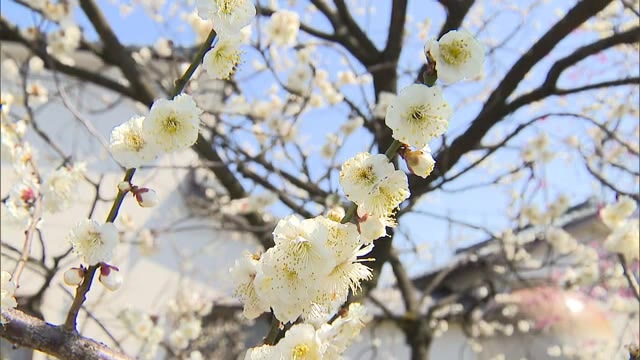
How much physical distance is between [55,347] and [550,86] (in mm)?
2126

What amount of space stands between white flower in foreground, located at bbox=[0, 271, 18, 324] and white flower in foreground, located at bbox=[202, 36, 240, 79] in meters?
0.54

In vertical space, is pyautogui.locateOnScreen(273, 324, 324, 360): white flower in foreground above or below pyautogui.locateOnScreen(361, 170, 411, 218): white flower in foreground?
below

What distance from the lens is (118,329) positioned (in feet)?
17.0

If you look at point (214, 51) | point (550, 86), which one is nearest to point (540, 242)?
point (550, 86)

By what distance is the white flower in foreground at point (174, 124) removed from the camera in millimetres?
1190

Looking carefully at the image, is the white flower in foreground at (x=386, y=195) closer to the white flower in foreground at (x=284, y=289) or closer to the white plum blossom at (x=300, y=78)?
the white flower in foreground at (x=284, y=289)

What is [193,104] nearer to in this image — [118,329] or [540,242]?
[118,329]

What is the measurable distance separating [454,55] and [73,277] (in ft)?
2.64

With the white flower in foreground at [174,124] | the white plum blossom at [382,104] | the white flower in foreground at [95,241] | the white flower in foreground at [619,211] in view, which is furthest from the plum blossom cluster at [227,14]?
the white flower in foreground at [619,211]

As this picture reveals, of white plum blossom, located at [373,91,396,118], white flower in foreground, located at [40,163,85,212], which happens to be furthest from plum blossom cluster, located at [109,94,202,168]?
white plum blossom, located at [373,91,396,118]

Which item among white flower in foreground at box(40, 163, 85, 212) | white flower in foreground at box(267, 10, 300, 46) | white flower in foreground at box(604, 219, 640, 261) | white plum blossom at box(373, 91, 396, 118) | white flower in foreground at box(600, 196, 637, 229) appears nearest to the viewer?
white flower in foreground at box(40, 163, 85, 212)

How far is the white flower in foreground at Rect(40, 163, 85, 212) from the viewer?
183 centimetres

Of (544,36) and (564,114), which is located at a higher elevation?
(544,36)

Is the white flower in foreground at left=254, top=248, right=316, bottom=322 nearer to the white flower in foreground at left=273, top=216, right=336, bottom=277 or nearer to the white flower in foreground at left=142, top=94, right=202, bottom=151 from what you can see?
the white flower in foreground at left=273, top=216, right=336, bottom=277
